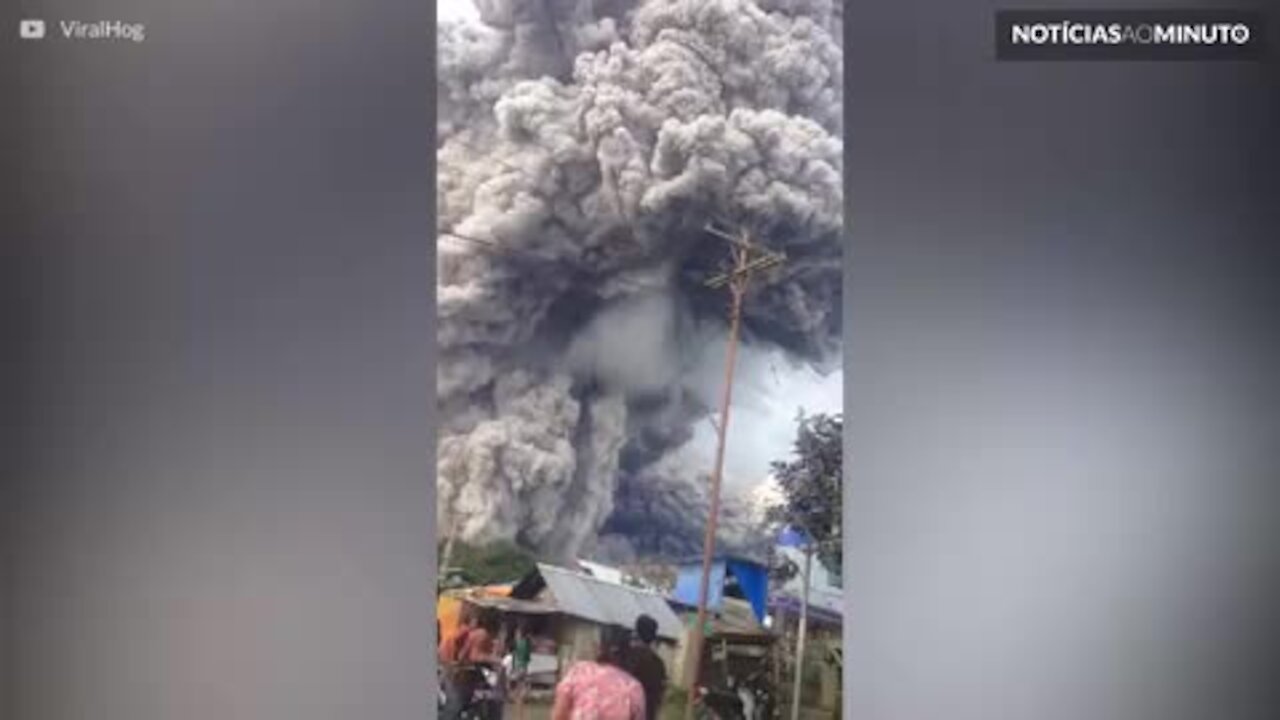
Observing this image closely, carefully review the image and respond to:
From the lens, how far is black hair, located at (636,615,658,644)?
1850 mm

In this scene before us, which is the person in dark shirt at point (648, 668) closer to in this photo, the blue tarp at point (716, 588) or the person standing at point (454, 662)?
the blue tarp at point (716, 588)

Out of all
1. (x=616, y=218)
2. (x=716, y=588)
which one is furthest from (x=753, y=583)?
(x=616, y=218)

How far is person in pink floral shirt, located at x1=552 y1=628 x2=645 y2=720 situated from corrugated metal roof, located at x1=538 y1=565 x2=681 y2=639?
33mm

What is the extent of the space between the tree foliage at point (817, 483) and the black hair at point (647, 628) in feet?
0.70

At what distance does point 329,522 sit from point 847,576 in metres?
0.69

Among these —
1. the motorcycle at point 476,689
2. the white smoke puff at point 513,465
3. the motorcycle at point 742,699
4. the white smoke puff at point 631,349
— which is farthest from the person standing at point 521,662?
the white smoke puff at point 631,349

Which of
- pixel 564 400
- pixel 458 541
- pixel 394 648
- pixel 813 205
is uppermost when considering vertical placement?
pixel 813 205

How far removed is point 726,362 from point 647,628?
37cm

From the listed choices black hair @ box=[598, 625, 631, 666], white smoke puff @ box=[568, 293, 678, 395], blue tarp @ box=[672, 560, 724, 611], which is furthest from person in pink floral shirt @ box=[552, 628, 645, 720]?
white smoke puff @ box=[568, 293, 678, 395]

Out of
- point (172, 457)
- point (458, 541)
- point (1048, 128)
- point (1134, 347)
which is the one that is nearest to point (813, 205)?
point (1048, 128)

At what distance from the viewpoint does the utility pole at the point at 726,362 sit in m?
1.85

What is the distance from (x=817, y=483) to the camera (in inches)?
73.1

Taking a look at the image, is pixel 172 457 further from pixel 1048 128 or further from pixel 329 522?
pixel 1048 128

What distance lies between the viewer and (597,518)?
1853 millimetres
